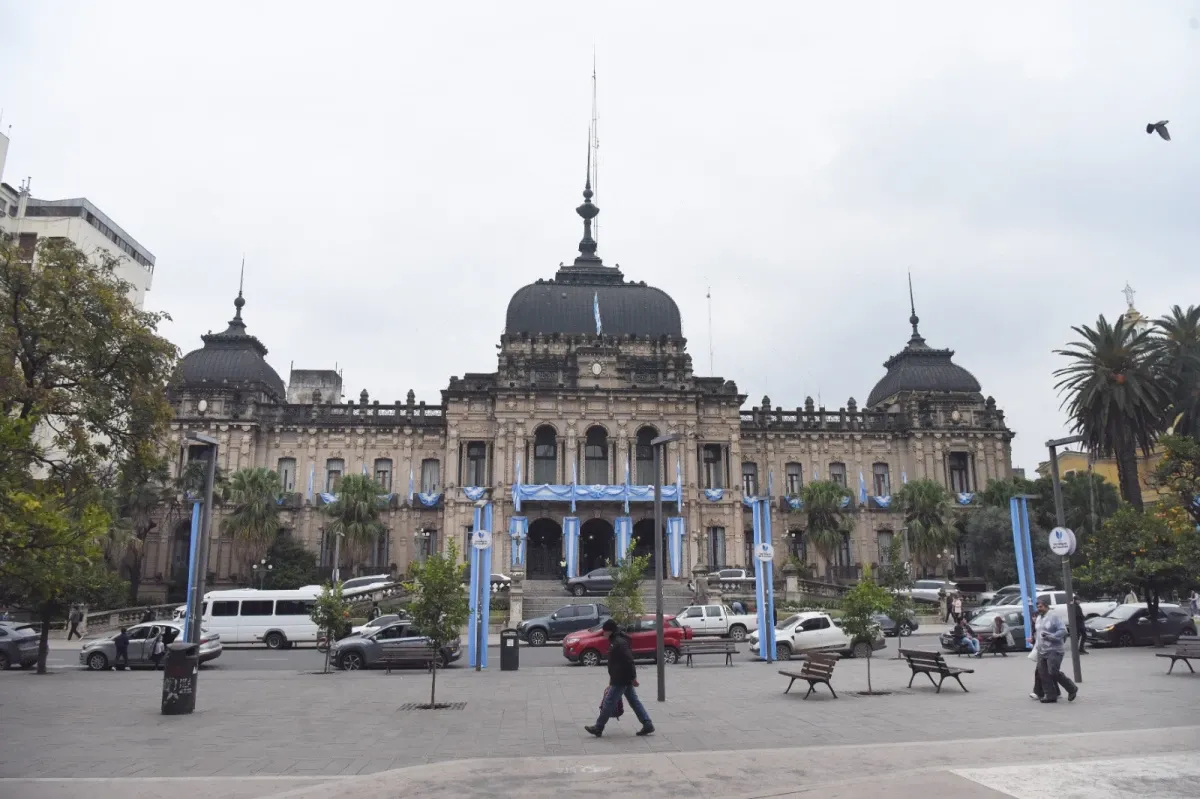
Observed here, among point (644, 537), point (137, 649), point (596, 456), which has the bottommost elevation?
point (137, 649)

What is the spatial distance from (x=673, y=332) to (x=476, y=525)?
35894 mm

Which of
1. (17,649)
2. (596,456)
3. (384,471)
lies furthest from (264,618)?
(596,456)

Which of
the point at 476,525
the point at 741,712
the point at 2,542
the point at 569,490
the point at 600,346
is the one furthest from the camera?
the point at 600,346

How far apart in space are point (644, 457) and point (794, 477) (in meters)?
12.6

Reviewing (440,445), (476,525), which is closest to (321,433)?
(440,445)

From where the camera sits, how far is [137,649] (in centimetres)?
2706

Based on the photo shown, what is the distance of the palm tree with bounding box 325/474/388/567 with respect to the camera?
166ft

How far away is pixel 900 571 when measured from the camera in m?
34.6

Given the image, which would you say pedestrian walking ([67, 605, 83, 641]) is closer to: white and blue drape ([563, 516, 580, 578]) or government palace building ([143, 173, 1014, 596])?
government palace building ([143, 173, 1014, 596])

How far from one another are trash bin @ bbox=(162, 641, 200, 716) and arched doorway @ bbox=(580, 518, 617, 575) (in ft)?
133

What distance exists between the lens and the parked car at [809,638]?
27984 millimetres

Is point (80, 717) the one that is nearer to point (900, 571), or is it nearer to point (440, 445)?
point (900, 571)

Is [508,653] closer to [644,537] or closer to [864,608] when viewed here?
[864,608]

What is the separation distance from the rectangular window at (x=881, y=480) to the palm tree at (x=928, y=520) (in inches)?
290
